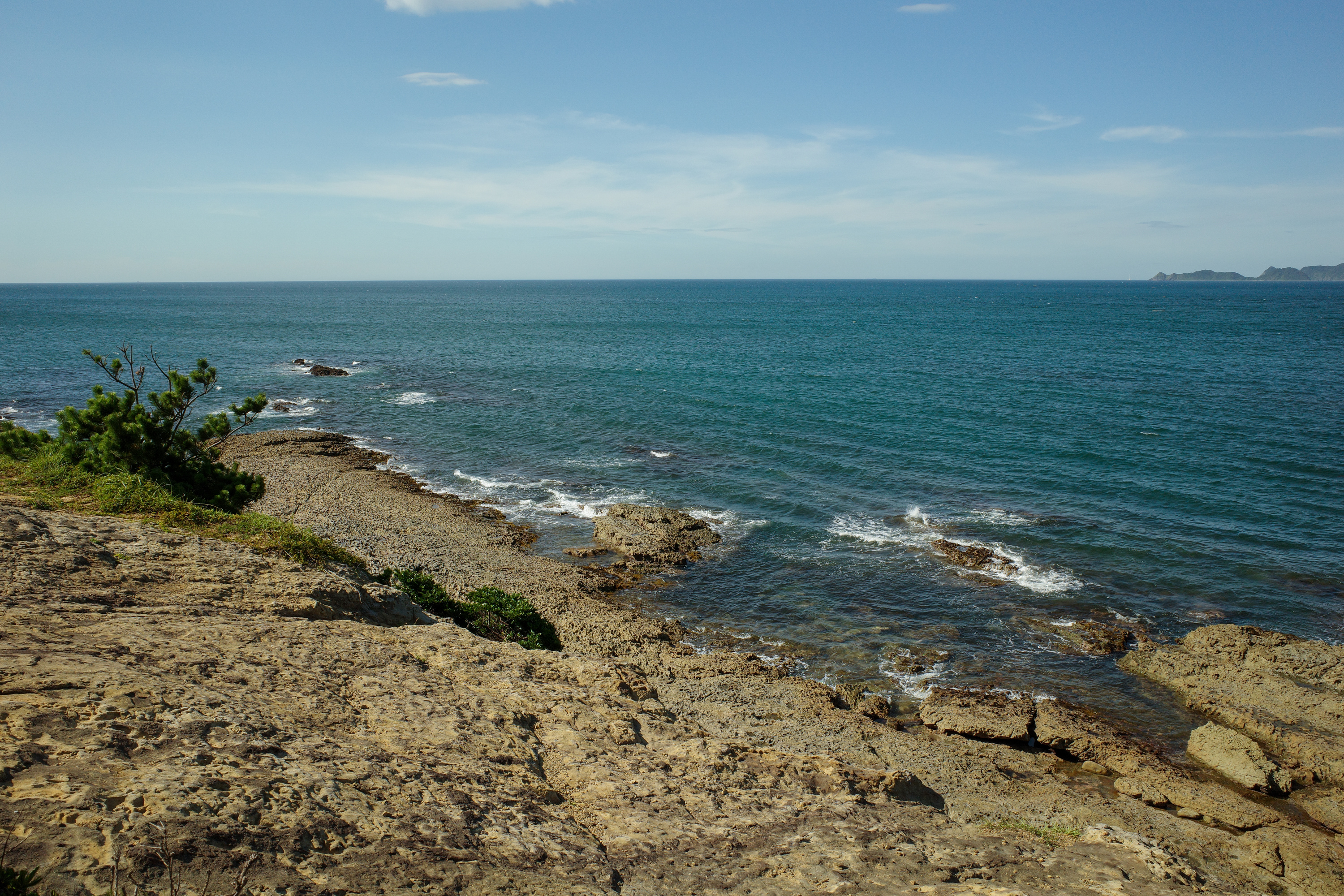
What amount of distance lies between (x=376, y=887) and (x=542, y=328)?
12417 cm

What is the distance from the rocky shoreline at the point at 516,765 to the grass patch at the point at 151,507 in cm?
93

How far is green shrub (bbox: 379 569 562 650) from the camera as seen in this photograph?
18.5 meters

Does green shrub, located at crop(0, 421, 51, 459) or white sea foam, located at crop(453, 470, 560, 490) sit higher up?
green shrub, located at crop(0, 421, 51, 459)

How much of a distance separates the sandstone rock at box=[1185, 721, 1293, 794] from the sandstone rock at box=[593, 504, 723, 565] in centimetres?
1740

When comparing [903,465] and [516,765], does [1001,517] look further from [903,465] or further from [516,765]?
[516,765]

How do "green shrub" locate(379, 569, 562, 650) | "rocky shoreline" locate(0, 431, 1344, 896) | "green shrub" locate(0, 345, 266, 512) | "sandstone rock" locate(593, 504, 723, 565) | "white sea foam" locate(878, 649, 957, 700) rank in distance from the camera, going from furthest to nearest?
"sandstone rock" locate(593, 504, 723, 565) < "white sea foam" locate(878, 649, 957, 700) < "green shrub" locate(379, 569, 562, 650) < "green shrub" locate(0, 345, 266, 512) < "rocky shoreline" locate(0, 431, 1344, 896)

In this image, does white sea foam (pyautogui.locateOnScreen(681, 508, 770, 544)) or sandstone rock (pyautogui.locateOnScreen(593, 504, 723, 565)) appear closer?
sandstone rock (pyautogui.locateOnScreen(593, 504, 723, 565))

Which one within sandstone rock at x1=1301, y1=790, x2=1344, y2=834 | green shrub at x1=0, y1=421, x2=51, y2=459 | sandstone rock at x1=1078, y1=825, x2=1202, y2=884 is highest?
green shrub at x1=0, y1=421, x2=51, y2=459

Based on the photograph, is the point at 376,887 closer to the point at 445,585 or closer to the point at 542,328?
the point at 445,585

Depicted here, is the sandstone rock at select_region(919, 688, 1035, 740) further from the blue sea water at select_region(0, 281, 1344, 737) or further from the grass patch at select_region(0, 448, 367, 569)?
the grass patch at select_region(0, 448, 367, 569)

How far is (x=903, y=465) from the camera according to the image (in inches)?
1660

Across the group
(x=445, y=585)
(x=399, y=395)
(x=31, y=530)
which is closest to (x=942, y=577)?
(x=445, y=585)

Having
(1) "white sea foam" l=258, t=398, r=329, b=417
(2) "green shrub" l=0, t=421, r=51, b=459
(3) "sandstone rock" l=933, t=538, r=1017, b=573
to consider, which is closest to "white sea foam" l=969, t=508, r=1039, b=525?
(3) "sandstone rock" l=933, t=538, r=1017, b=573

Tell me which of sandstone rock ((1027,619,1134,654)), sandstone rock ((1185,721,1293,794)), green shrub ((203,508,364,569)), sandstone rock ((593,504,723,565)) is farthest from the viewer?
sandstone rock ((593,504,723,565))
